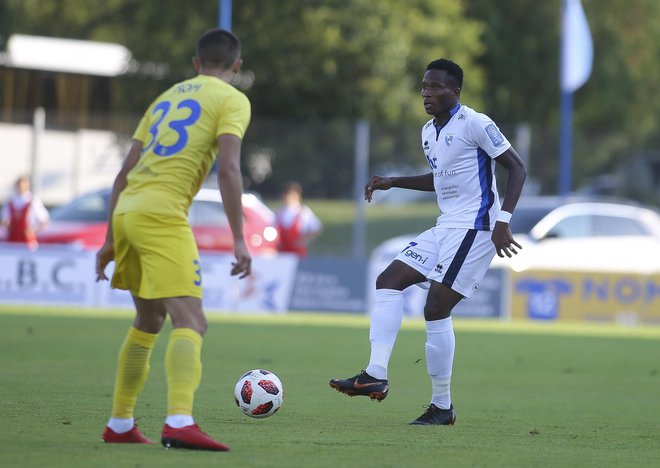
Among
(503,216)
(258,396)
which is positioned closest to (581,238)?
(503,216)

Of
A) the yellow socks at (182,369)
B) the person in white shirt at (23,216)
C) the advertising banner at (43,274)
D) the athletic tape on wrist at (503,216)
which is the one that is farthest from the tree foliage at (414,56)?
the yellow socks at (182,369)

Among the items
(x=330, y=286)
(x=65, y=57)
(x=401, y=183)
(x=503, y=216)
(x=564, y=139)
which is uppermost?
(x=65, y=57)

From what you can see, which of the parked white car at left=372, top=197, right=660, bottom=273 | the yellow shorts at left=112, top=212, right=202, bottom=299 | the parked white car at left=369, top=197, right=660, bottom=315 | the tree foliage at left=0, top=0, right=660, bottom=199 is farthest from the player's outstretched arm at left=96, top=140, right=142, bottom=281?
the tree foliage at left=0, top=0, right=660, bottom=199

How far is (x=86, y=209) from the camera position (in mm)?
23078

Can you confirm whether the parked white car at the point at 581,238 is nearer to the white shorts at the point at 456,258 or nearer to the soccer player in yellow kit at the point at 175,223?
the white shorts at the point at 456,258

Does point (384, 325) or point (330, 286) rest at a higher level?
point (384, 325)

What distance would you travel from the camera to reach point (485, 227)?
8094 mm

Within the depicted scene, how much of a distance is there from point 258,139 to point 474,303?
305 inches

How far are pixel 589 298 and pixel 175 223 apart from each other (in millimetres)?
15959

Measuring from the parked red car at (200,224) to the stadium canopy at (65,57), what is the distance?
62.3 ft

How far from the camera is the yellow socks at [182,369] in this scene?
19.8 ft

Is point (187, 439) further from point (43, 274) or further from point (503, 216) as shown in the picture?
point (43, 274)

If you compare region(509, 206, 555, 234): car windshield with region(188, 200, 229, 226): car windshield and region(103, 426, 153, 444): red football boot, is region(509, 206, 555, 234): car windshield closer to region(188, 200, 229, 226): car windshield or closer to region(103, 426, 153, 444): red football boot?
region(188, 200, 229, 226): car windshield

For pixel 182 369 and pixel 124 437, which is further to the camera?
pixel 124 437
